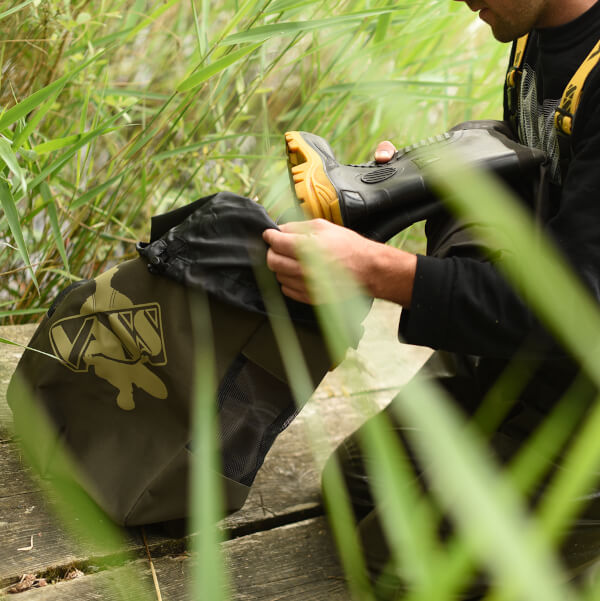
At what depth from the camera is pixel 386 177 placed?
2.90ft

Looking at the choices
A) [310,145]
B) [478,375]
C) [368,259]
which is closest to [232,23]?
[310,145]

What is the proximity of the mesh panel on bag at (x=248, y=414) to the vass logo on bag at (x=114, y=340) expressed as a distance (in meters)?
0.10

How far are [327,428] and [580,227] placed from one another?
67 cm

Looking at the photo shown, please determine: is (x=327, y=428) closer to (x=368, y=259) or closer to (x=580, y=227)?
(x=368, y=259)

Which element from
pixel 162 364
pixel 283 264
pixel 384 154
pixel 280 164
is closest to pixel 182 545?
pixel 162 364

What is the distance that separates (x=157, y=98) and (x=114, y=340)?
1.91ft

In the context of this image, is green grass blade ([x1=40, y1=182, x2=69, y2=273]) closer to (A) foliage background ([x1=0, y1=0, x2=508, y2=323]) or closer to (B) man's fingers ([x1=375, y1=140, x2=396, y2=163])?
(A) foliage background ([x1=0, y1=0, x2=508, y2=323])

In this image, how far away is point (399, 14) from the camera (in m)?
1.29

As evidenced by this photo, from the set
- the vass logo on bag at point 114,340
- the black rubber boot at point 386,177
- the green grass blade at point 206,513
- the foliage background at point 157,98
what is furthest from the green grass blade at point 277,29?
the green grass blade at point 206,513

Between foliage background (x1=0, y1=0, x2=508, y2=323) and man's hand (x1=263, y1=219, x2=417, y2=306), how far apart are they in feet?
0.53

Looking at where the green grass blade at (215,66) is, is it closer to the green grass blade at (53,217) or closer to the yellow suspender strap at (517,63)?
the green grass blade at (53,217)

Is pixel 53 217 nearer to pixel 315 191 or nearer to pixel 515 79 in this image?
pixel 315 191

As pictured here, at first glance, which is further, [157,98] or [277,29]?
[157,98]

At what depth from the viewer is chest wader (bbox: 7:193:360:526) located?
A: 0.85m
